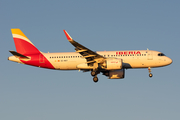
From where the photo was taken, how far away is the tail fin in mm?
56219

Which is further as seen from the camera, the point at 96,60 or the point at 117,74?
the point at 117,74

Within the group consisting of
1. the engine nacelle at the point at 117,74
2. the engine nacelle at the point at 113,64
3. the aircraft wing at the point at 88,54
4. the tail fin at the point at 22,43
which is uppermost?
the tail fin at the point at 22,43

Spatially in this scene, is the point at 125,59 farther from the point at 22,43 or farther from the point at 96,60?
the point at 22,43

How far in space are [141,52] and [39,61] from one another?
16.8m

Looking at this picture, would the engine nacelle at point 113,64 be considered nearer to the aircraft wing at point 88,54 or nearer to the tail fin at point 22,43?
the aircraft wing at point 88,54

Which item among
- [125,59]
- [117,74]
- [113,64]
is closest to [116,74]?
[117,74]

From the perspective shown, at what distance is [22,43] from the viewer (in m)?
57.1

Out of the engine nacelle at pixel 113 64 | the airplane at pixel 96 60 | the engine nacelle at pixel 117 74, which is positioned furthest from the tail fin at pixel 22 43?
the engine nacelle at pixel 117 74

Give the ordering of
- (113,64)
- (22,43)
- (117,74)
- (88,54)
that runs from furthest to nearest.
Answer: (22,43), (117,74), (88,54), (113,64)

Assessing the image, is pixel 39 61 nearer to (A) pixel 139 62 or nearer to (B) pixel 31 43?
(B) pixel 31 43

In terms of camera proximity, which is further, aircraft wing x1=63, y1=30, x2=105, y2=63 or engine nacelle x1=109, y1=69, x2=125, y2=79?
engine nacelle x1=109, y1=69, x2=125, y2=79

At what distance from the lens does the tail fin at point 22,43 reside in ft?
184

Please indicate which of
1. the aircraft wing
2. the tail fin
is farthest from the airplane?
Answer: the tail fin

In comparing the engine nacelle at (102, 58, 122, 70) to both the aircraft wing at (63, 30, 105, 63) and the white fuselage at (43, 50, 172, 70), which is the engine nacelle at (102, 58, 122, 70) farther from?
the white fuselage at (43, 50, 172, 70)
